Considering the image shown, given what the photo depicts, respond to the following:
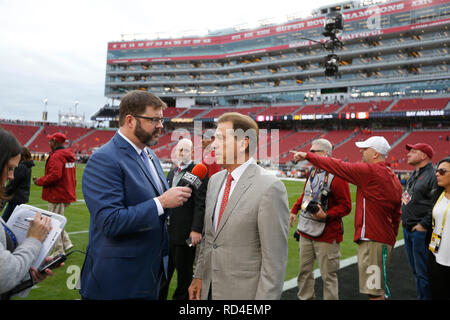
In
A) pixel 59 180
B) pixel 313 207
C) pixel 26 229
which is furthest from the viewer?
pixel 59 180

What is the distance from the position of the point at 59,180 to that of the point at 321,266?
5523 millimetres

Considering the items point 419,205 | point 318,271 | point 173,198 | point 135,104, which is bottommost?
point 318,271

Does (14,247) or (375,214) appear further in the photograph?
(375,214)

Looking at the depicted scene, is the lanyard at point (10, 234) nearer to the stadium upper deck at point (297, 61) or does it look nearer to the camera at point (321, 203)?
the camera at point (321, 203)

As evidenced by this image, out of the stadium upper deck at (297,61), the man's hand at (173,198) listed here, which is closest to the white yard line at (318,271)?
the man's hand at (173,198)

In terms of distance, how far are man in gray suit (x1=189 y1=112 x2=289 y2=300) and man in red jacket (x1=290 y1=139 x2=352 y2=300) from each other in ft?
6.73

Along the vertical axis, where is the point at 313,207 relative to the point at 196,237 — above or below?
above

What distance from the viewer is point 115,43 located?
70.4 m

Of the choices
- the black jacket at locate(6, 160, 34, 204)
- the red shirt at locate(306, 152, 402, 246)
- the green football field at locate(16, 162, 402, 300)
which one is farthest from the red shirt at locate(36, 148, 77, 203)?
the red shirt at locate(306, 152, 402, 246)

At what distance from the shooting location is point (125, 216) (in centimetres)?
203

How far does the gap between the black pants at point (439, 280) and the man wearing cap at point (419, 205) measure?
119 cm

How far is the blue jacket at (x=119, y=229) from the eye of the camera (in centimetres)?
208

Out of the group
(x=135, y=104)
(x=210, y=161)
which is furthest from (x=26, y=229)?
(x=210, y=161)

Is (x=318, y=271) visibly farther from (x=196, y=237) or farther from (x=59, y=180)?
(x=59, y=180)
